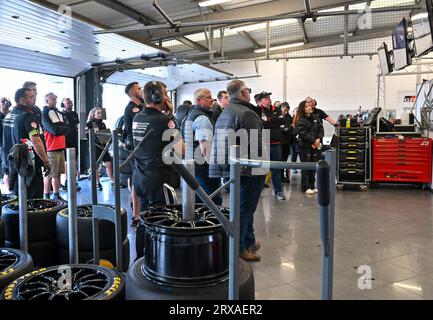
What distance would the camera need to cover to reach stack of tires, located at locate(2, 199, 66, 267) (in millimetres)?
2402

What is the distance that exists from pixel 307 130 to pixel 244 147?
332 centimetres

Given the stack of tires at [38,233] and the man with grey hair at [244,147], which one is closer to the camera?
the stack of tires at [38,233]

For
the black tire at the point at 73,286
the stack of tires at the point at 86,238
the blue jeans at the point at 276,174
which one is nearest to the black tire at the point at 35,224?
the stack of tires at the point at 86,238

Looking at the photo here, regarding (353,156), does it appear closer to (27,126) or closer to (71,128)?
(71,128)

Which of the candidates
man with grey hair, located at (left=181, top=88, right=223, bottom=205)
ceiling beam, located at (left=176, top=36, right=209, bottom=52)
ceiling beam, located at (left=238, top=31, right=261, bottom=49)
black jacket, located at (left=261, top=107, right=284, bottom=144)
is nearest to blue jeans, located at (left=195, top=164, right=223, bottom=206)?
man with grey hair, located at (left=181, top=88, right=223, bottom=205)

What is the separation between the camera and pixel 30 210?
8.35 ft

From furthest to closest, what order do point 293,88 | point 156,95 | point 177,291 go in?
point 293,88
point 156,95
point 177,291

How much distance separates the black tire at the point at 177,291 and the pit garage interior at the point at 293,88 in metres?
0.04

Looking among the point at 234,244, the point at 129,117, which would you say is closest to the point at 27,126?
the point at 129,117

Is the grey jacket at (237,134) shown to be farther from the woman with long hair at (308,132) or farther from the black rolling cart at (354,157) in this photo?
the black rolling cart at (354,157)

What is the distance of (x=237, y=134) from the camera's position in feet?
9.75

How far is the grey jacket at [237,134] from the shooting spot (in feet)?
9.73

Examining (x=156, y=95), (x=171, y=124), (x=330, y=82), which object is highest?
(x=330, y=82)
